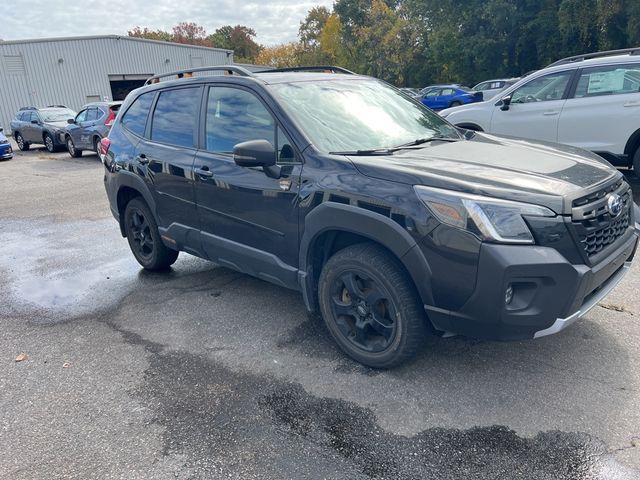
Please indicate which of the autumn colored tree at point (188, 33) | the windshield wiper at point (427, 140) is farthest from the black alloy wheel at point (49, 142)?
the autumn colored tree at point (188, 33)

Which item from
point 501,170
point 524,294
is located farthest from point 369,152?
point 524,294

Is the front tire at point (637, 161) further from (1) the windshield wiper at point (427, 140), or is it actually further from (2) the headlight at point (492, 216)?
(2) the headlight at point (492, 216)

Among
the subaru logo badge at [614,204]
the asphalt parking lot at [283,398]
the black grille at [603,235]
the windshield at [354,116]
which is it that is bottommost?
the asphalt parking lot at [283,398]

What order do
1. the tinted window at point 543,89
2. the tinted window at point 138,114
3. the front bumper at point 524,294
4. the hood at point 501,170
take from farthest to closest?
the tinted window at point 543,89, the tinted window at point 138,114, the hood at point 501,170, the front bumper at point 524,294

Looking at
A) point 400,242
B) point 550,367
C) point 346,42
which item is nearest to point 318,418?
point 400,242

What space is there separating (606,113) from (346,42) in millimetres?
48665

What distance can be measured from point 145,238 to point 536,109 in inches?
224

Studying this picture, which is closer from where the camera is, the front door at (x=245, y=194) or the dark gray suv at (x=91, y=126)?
the front door at (x=245, y=194)

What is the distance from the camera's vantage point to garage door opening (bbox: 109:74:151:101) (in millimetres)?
33062

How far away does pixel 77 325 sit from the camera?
431 cm

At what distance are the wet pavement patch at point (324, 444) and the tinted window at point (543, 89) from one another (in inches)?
235

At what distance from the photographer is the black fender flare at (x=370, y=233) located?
9.40 ft

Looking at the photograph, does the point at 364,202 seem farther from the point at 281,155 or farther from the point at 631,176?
the point at 631,176

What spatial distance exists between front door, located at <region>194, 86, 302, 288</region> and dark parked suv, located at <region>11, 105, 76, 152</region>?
16.3 m
